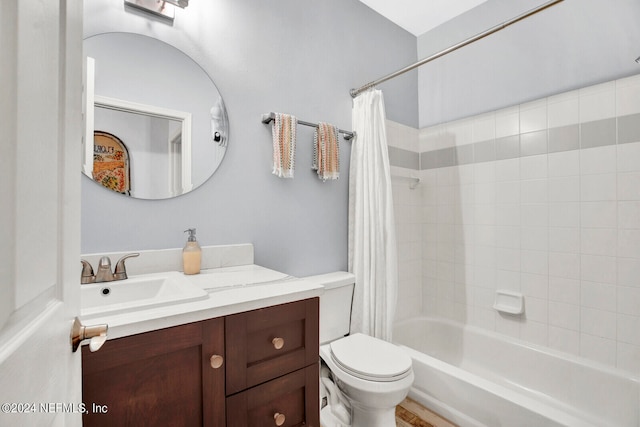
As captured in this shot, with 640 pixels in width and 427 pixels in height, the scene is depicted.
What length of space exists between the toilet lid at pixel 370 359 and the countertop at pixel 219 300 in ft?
1.62

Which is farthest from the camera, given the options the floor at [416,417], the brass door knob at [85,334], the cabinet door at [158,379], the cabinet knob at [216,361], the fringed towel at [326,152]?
the fringed towel at [326,152]

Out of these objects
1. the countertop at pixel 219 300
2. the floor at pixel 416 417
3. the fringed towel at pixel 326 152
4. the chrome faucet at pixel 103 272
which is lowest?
the floor at pixel 416 417

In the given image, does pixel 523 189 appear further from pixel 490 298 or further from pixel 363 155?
pixel 363 155

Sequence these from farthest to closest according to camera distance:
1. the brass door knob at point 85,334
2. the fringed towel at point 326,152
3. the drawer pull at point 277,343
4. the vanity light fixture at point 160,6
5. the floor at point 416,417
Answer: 1. the fringed towel at point 326,152
2. the floor at point 416,417
3. the vanity light fixture at point 160,6
4. the drawer pull at point 277,343
5. the brass door knob at point 85,334

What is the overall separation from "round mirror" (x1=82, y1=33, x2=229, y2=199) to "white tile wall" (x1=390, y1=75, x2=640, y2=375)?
58.5 inches

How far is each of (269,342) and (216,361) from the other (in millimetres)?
180

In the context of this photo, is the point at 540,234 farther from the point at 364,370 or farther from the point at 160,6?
the point at 160,6

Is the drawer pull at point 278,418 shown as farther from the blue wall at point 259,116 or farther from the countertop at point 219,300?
the blue wall at point 259,116

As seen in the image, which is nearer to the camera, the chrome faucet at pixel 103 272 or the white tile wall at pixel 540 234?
the chrome faucet at pixel 103 272

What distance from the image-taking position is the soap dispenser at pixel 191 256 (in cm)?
127

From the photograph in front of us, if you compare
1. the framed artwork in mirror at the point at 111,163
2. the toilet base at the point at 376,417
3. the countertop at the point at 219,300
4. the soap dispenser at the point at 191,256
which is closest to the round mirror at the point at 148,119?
the framed artwork in mirror at the point at 111,163

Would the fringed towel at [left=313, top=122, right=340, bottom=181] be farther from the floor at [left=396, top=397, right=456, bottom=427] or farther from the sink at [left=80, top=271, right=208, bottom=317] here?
the floor at [left=396, top=397, right=456, bottom=427]

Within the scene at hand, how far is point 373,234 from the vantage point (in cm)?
184

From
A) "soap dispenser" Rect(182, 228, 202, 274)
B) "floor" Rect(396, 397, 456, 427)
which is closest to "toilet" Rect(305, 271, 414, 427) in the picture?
"floor" Rect(396, 397, 456, 427)
